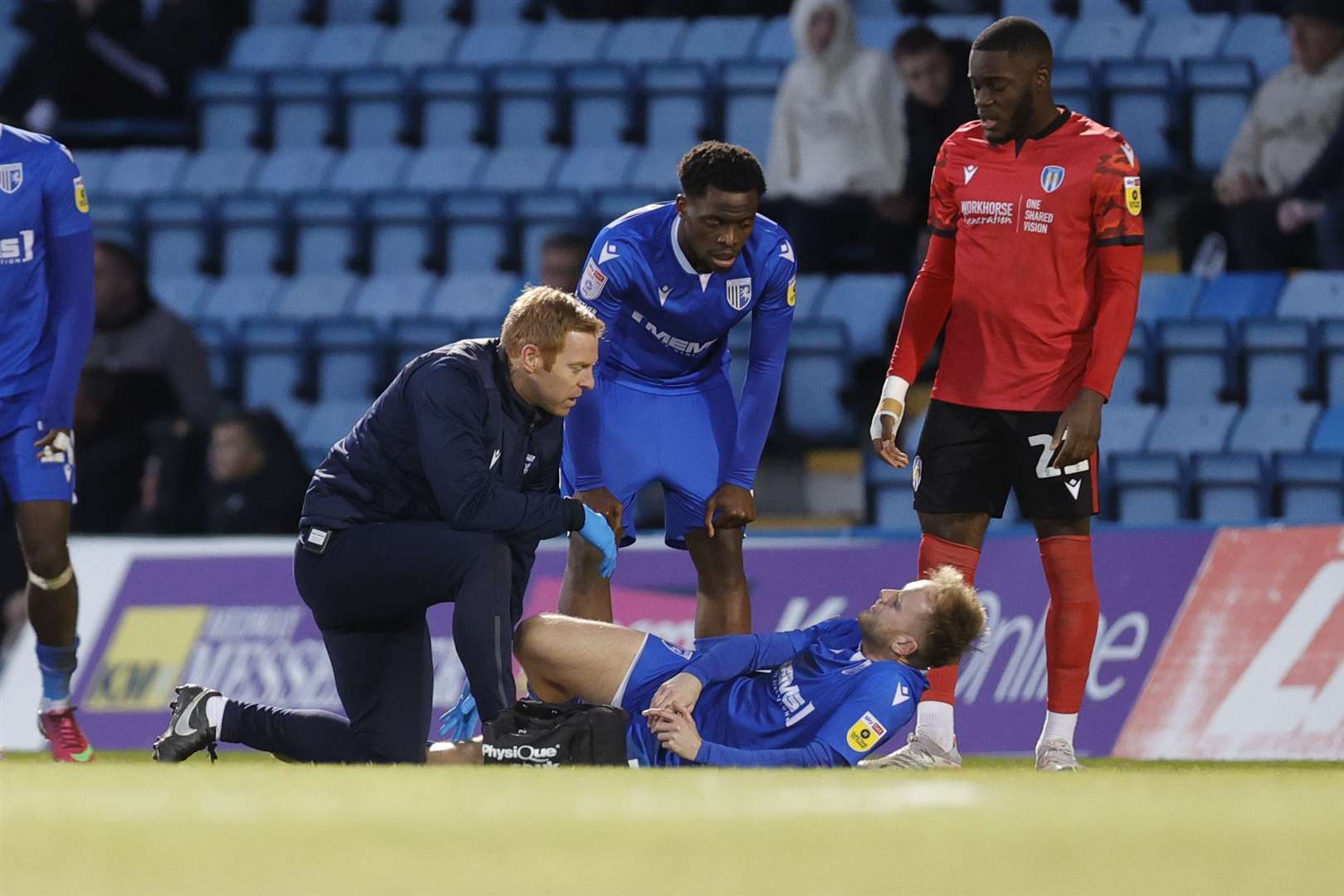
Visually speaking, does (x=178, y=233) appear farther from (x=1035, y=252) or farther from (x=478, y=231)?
(x=1035, y=252)

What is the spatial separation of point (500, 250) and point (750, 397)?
6.08 meters

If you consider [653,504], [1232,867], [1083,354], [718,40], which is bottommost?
[653,504]

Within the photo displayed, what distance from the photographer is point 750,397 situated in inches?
274

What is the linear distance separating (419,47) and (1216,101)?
18.4 ft

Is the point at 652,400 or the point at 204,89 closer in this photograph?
the point at 652,400

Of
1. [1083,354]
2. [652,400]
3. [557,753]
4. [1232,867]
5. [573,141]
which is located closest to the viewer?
[1232,867]

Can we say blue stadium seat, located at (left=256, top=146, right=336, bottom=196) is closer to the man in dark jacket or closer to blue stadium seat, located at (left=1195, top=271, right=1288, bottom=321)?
blue stadium seat, located at (left=1195, top=271, right=1288, bottom=321)

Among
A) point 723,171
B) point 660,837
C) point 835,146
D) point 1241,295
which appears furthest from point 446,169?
point 660,837

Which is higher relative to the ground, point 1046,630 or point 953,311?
point 953,311

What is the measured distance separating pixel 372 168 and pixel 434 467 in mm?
8345

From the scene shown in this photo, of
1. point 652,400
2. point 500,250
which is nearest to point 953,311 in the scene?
point 652,400

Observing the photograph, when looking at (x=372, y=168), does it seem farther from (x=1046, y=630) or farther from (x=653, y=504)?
(x=1046, y=630)

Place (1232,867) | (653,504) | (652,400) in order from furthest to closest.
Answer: (653,504) < (652,400) < (1232,867)

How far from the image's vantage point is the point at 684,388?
7.12 metres
